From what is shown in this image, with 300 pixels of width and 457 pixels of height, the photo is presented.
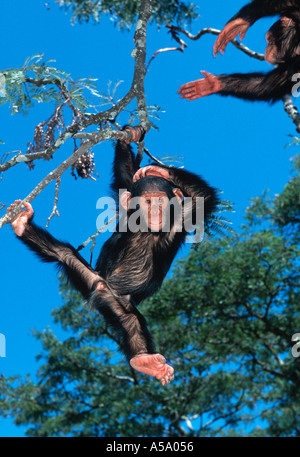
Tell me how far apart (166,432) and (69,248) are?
8.59 m

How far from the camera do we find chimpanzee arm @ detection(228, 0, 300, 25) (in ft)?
14.1

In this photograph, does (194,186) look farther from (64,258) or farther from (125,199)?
(64,258)

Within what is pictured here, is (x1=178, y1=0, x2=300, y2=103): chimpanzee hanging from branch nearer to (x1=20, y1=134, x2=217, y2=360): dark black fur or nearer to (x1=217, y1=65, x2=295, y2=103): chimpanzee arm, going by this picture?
(x1=217, y1=65, x2=295, y2=103): chimpanzee arm

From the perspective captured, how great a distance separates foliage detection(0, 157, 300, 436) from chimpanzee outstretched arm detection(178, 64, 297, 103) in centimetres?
539

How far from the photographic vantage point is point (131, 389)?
10914 millimetres

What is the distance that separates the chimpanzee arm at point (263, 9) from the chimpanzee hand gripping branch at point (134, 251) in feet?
4.48

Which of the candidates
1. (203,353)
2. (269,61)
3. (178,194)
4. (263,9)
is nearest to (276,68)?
(269,61)

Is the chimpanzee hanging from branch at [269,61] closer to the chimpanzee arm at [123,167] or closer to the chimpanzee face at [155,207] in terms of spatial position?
the chimpanzee arm at [123,167]

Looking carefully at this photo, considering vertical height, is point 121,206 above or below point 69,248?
above

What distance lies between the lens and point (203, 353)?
11547 millimetres

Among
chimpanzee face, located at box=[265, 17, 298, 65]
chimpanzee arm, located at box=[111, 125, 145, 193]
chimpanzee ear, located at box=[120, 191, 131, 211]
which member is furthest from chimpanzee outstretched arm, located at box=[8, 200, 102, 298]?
chimpanzee face, located at box=[265, 17, 298, 65]
